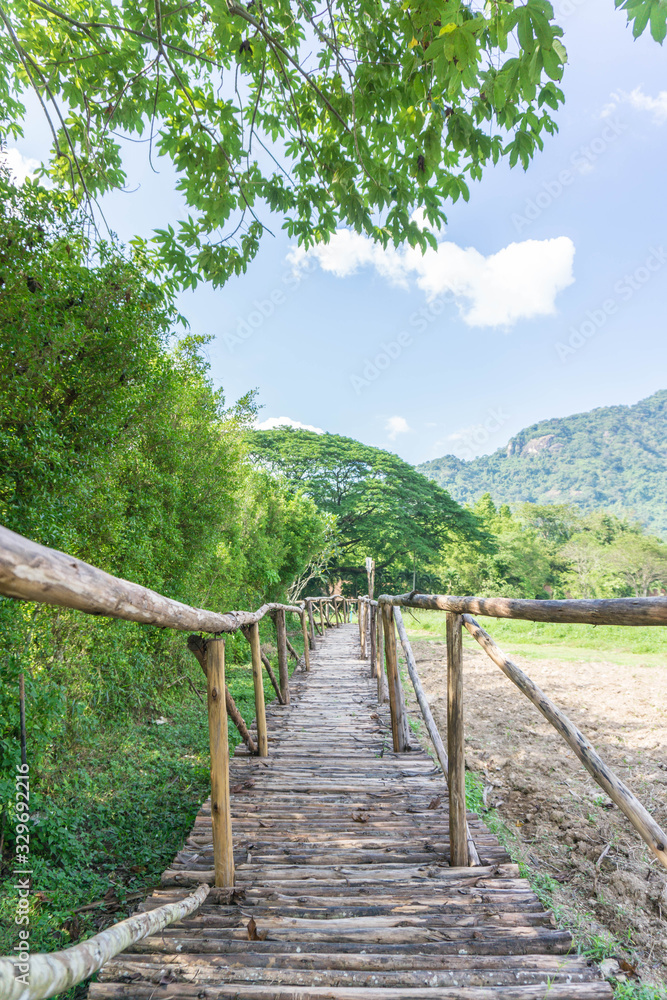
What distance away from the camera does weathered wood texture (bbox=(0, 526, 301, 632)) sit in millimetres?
722

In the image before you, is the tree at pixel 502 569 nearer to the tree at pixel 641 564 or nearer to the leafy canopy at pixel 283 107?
the tree at pixel 641 564

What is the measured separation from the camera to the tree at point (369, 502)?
72.0ft

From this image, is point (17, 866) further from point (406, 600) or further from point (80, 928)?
point (406, 600)

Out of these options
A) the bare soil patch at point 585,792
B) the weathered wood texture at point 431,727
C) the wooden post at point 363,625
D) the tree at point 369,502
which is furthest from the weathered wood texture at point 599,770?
the tree at point 369,502

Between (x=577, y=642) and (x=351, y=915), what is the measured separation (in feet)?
46.1

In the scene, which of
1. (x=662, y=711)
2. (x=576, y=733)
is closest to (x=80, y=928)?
(x=576, y=733)

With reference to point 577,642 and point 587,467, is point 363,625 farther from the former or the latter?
point 587,467

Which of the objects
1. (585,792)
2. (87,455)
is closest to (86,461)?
(87,455)

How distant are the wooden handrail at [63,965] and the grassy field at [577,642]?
10098mm

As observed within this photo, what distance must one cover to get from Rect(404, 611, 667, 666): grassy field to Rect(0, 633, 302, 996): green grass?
7.61 m

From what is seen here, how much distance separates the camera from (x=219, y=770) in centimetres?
191

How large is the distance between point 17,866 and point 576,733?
→ 3.17m

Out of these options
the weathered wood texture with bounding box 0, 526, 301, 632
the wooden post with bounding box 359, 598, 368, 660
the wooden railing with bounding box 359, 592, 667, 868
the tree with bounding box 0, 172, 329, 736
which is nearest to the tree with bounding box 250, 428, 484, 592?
the wooden post with bounding box 359, 598, 368, 660

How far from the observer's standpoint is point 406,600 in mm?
3219
